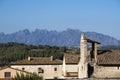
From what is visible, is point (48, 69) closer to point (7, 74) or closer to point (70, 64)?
point (70, 64)

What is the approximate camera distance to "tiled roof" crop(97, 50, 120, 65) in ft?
149

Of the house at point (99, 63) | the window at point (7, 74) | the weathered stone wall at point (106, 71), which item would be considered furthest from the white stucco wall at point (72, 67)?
the weathered stone wall at point (106, 71)

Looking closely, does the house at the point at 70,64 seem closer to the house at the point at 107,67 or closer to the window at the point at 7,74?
the window at the point at 7,74

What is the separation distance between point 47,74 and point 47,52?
3218 inches

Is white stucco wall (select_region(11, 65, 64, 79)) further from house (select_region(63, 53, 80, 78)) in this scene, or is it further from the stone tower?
the stone tower

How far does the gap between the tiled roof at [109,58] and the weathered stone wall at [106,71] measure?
48cm

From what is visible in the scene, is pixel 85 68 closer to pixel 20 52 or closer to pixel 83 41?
pixel 83 41

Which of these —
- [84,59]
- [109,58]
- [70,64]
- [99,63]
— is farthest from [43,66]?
[99,63]

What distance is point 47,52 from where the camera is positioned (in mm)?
156250

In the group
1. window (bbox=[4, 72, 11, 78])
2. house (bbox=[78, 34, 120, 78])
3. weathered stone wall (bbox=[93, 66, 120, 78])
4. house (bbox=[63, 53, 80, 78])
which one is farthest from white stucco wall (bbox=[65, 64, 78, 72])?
weathered stone wall (bbox=[93, 66, 120, 78])

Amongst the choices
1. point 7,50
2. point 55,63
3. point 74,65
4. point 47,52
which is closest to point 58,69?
point 55,63

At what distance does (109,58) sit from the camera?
151 feet

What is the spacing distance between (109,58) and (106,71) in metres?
1.45

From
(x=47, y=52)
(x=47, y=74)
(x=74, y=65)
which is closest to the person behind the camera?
(x=74, y=65)
